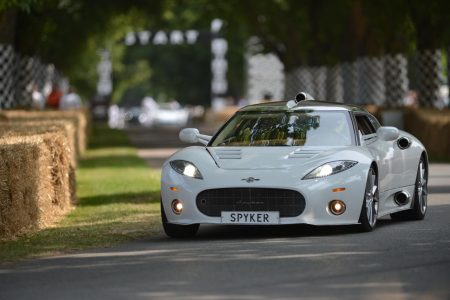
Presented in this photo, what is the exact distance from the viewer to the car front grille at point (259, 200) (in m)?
13.7

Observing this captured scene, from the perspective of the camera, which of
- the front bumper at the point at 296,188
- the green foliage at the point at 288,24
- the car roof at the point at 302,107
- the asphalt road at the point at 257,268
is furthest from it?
the green foliage at the point at 288,24

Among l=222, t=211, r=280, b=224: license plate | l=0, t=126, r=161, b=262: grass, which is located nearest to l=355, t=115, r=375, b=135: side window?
l=222, t=211, r=280, b=224: license plate

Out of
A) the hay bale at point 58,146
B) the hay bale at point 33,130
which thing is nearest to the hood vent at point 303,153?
the hay bale at point 58,146

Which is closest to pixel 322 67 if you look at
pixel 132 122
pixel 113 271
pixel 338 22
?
pixel 338 22

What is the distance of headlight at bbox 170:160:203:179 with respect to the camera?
45.8 feet

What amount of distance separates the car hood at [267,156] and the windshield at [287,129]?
37 centimetres

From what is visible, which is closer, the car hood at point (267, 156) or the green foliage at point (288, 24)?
the car hood at point (267, 156)

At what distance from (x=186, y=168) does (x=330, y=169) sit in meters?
1.40

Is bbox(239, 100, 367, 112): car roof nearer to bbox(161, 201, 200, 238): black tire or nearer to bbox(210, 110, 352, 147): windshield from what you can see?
bbox(210, 110, 352, 147): windshield

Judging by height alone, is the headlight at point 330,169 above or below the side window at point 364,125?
below

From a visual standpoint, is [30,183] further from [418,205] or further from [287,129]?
[418,205]

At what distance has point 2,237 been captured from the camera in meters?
14.2

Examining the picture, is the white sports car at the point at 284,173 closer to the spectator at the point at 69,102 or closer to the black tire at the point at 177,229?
the black tire at the point at 177,229

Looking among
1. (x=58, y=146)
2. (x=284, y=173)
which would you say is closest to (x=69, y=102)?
(x=58, y=146)
